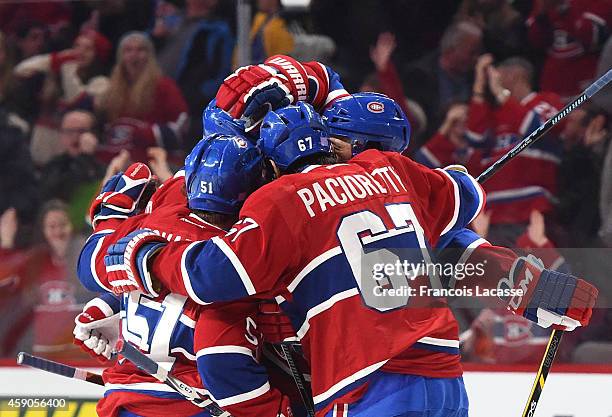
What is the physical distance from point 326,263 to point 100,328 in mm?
766

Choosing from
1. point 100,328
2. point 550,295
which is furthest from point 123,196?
point 550,295

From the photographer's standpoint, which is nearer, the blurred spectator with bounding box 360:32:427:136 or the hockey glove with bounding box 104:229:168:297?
the hockey glove with bounding box 104:229:168:297

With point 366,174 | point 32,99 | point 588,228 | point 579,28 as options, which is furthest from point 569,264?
point 32,99

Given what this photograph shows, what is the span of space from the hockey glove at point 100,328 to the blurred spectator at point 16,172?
1500 mm

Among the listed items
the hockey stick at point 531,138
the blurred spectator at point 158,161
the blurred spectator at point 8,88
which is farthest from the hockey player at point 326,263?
the blurred spectator at point 8,88

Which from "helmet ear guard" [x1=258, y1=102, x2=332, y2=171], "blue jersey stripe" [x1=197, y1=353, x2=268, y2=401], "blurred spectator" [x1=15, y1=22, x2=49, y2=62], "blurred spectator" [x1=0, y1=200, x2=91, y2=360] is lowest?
"blurred spectator" [x1=0, y1=200, x2=91, y2=360]

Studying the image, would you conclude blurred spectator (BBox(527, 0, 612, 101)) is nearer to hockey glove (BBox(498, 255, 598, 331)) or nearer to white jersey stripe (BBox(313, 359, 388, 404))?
hockey glove (BBox(498, 255, 598, 331))

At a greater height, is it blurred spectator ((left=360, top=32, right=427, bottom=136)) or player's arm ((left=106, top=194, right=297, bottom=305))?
player's arm ((left=106, top=194, right=297, bottom=305))

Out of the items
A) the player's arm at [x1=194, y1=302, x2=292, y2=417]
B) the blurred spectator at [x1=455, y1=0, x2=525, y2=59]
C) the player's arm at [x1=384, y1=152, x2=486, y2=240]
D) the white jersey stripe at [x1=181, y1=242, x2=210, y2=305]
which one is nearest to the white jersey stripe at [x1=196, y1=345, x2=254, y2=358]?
the player's arm at [x1=194, y1=302, x2=292, y2=417]

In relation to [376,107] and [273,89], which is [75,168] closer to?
[273,89]

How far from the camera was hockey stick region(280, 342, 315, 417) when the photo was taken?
2.42m

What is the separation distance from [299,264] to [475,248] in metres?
0.61

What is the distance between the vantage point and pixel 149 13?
13.9 feet

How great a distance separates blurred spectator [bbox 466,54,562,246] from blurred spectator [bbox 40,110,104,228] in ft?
4.60
